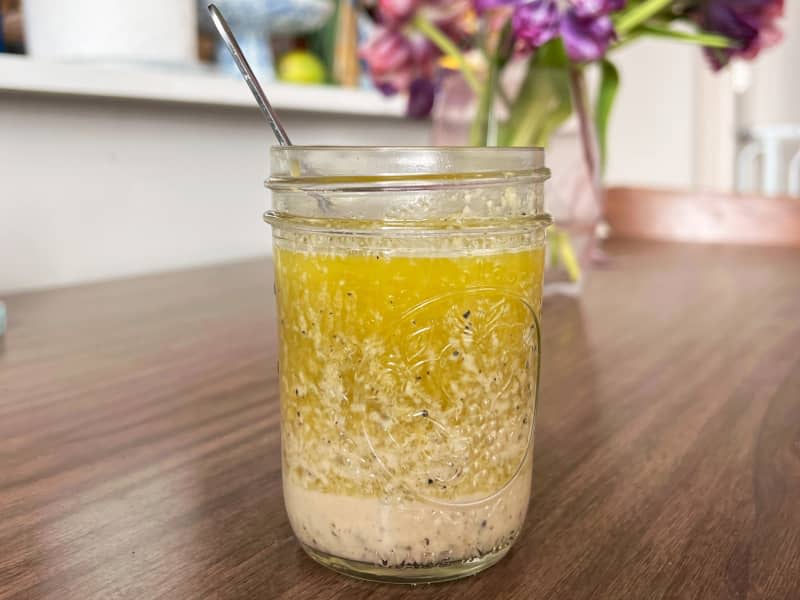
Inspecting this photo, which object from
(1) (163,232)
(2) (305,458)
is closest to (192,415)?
(2) (305,458)

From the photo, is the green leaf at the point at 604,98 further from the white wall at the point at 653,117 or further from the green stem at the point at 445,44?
the white wall at the point at 653,117

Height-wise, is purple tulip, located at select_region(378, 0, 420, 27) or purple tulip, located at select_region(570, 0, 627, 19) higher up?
purple tulip, located at select_region(378, 0, 420, 27)

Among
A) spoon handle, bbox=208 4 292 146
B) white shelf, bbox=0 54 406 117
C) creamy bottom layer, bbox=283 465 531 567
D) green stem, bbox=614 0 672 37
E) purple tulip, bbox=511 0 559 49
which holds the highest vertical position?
green stem, bbox=614 0 672 37

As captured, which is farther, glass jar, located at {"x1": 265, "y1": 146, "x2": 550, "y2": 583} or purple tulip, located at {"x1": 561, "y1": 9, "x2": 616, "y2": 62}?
purple tulip, located at {"x1": 561, "y1": 9, "x2": 616, "y2": 62}

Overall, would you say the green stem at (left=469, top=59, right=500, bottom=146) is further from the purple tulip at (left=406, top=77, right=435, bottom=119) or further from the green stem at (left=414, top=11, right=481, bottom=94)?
the purple tulip at (left=406, top=77, right=435, bottom=119)

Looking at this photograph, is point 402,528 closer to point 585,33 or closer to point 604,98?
point 585,33

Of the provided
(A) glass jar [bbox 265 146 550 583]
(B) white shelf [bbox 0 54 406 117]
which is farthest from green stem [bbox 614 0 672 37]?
(A) glass jar [bbox 265 146 550 583]

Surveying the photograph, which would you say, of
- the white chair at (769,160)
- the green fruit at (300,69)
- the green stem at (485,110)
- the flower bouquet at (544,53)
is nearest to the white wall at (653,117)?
the white chair at (769,160)
